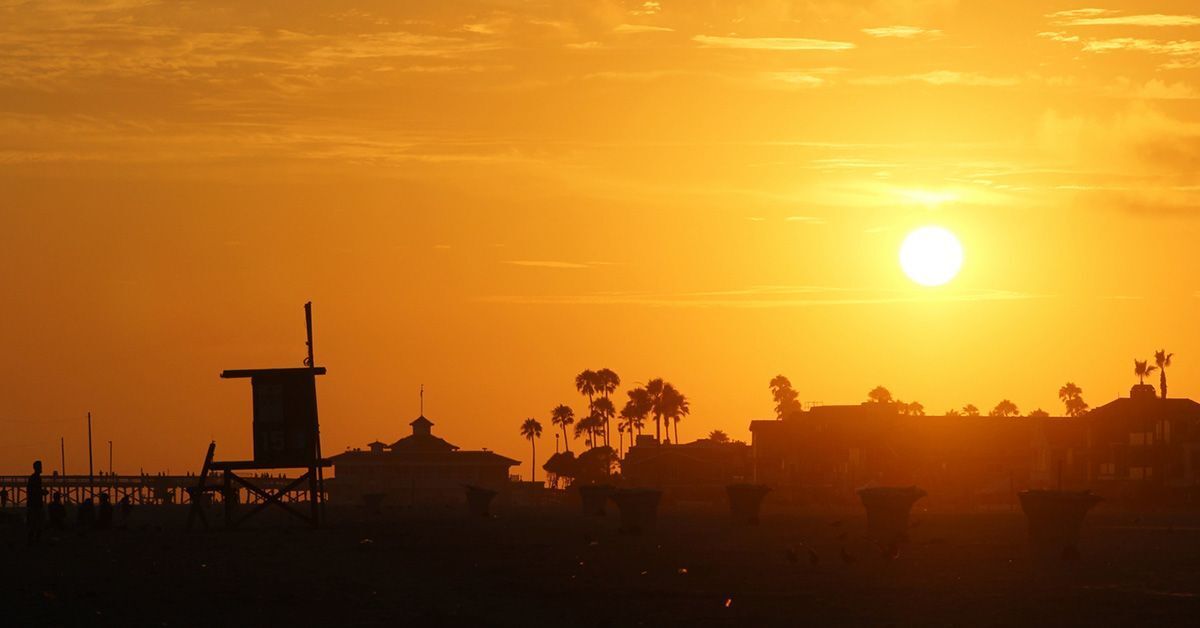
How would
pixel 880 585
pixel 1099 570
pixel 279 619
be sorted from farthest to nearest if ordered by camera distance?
pixel 1099 570
pixel 880 585
pixel 279 619

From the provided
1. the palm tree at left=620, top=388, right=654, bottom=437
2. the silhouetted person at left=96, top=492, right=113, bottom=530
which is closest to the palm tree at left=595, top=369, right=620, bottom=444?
the palm tree at left=620, top=388, right=654, bottom=437

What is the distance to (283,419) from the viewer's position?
4806 cm

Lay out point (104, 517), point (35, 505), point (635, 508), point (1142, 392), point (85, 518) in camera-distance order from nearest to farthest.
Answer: point (35, 505)
point (635, 508)
point (85, 518)
point (104, 517)
point (1142, 392)

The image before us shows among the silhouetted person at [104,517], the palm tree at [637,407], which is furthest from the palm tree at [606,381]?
the silhouetted person at [104,517]

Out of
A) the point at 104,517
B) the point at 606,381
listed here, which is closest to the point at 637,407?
the point at 606,381

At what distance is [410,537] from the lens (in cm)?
4212

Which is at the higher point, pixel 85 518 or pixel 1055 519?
pixel 85 518

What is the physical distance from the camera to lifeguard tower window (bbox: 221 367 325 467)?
157 feet

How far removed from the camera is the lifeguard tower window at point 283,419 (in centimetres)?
4800

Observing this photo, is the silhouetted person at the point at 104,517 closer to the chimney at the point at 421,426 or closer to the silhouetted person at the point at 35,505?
the silhouetted person at the point at 35,505

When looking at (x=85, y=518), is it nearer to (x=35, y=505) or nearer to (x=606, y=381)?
(x=35, y=505)

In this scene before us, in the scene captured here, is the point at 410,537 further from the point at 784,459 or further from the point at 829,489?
the point at 784,459

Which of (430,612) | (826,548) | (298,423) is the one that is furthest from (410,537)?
(430,612)

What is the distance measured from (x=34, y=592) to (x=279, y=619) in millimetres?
4984
